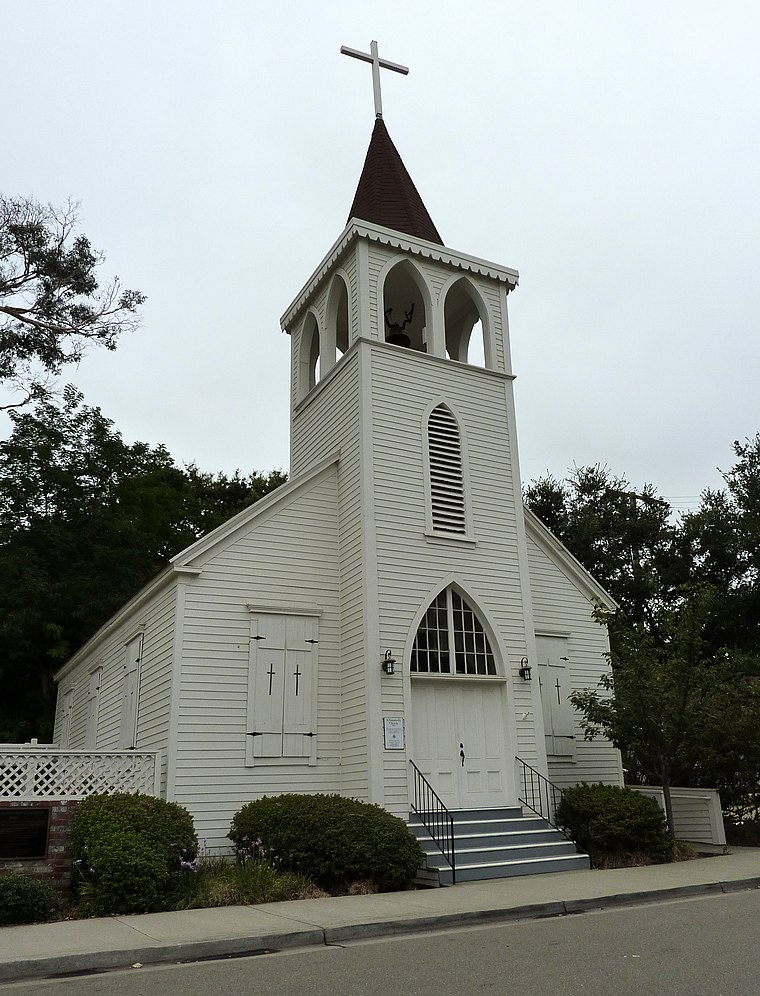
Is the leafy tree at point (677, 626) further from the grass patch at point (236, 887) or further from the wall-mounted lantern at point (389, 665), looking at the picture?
the grass patch at point (236, 887)

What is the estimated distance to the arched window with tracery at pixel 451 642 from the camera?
47.8 ft

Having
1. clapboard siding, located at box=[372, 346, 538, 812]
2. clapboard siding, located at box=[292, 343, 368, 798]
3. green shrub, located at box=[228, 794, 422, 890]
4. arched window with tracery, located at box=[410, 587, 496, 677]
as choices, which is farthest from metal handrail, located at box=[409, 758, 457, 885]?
arched window with tracery, located at box=[410, 587, 496, 677]

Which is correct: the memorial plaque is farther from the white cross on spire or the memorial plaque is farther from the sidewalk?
the white cross on spire

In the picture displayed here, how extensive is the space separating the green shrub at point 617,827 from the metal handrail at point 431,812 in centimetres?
215

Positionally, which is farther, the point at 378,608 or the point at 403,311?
the point at 403,311

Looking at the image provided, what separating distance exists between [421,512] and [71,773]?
7027 mm

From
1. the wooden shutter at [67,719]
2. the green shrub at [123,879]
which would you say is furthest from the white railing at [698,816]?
the wooden shutter at [67,719]

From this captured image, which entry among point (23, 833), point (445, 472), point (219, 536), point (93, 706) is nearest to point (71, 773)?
point (23, 833)

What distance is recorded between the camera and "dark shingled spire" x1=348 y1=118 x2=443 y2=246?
18266 mm

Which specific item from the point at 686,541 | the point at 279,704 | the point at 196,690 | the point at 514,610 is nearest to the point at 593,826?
the point at 514,610

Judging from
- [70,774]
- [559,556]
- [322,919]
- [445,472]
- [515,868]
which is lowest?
[322,919]

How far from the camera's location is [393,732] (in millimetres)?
13586

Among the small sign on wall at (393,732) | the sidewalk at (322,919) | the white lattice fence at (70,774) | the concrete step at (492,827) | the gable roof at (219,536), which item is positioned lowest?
the sidewalk at (322,919)

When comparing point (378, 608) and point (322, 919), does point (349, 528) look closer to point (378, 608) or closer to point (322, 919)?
point (378, 608)
